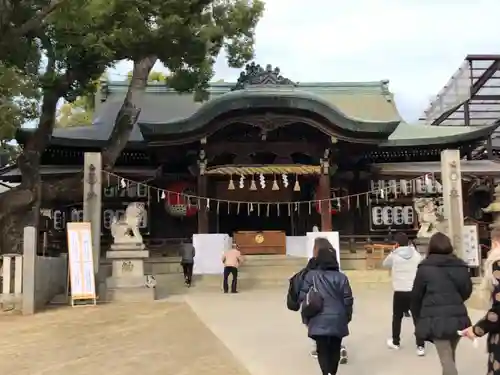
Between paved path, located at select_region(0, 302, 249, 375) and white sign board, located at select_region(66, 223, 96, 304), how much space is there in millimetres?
920

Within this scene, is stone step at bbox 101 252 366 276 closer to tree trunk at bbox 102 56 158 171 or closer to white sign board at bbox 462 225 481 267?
tree trunk at bbox 102 56 158 171

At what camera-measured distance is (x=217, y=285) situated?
1562 cm

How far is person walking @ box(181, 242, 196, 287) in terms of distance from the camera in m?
15.1

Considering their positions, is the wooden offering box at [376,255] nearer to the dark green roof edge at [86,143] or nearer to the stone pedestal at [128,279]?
the stone pedestal at [128,279]

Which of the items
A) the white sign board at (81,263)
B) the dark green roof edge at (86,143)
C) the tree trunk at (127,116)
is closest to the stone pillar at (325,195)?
the dark green roof edge at (86,143)

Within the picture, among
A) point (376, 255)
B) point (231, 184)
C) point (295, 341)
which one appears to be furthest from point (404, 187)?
point (295, 341)

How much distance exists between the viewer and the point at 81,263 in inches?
493

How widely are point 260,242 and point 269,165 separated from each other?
8.62ft

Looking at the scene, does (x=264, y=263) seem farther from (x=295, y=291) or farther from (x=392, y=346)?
(x=295, y=291)

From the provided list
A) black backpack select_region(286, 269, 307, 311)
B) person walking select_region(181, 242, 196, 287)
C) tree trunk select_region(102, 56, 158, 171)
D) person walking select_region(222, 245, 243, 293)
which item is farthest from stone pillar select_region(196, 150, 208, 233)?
black backpack select_region(286, 269, 307, 311)

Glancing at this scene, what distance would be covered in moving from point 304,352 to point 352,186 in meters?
13.7

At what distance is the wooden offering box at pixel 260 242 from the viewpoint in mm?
18906

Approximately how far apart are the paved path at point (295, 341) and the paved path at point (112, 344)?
0.34 m

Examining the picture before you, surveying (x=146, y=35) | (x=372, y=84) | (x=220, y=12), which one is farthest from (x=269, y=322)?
(x=372, y=84)
